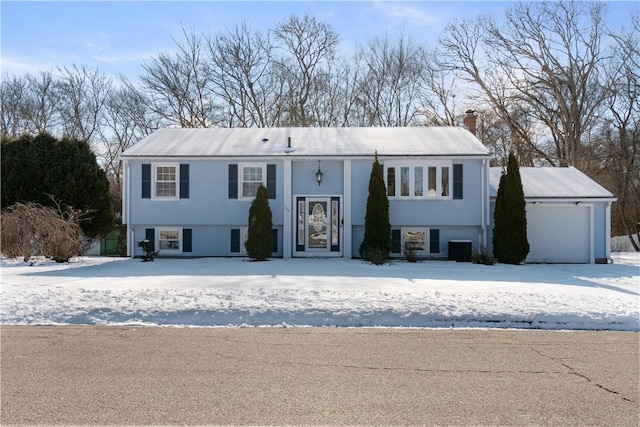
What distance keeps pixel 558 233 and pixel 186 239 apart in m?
14.1

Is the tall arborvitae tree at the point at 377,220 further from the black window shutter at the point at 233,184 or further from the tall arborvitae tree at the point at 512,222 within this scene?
the black window shutter at the point at 233,184

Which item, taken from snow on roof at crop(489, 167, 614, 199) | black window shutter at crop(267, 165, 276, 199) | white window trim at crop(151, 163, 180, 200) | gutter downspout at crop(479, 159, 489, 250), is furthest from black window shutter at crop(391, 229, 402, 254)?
white window trim at crop(151, 163, 180, 200)

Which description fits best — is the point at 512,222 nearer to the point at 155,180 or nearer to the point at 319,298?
the point at 319,298

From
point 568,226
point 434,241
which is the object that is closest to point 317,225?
point 434,241

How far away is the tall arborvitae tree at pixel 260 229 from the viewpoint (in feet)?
59.2

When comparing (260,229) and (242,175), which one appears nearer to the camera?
(260,229)

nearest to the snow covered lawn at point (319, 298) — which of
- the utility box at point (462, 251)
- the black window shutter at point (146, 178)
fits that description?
the utility box at point (462, 251)

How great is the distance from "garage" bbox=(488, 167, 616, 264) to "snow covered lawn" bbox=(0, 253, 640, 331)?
509 centimetres

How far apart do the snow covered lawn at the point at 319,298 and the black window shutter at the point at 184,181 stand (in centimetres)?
544

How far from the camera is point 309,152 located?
64.3 feet

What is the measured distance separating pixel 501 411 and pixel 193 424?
8.28ft

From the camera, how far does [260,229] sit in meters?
18.1

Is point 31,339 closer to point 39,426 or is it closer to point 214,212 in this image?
point 39,426

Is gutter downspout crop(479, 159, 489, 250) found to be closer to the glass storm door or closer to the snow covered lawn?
the snow covered lawn
